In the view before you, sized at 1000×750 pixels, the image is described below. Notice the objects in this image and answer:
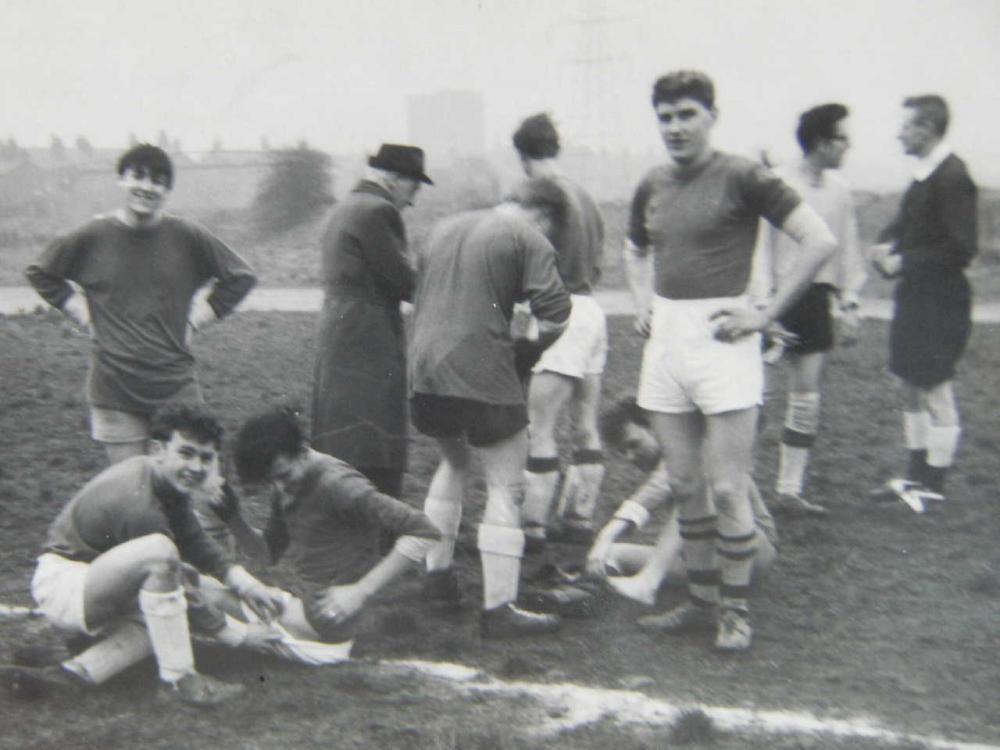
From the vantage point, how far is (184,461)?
3.96m

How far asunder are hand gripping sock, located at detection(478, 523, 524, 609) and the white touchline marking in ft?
1.53

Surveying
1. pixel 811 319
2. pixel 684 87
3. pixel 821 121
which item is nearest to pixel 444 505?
pixel 684 87

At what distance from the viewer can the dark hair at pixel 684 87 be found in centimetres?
Answer: 424

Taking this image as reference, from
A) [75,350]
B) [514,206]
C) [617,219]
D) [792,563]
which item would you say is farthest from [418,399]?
[617,219]

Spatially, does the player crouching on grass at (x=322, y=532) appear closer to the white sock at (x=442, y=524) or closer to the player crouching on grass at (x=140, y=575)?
the player crouching on grass at (x=140, y=575)

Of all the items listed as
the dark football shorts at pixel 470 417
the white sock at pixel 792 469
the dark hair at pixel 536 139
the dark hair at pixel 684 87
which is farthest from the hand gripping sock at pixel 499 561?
the white sock at pixel 792 469

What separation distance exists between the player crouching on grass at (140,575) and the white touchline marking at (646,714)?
81 cm

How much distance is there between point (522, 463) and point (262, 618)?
3.71 ft

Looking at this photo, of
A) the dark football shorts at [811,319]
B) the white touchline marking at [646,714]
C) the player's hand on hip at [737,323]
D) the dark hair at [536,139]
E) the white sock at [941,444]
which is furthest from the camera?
the white sock at [941,444]

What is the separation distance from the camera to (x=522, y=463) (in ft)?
15.3

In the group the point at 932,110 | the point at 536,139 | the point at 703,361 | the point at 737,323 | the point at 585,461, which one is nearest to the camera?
the point at 737,323

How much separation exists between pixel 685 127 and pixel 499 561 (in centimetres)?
170

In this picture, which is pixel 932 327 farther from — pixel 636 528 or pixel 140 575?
pixel 140 575

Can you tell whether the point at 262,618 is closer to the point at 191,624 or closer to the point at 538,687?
the point at 191,624
